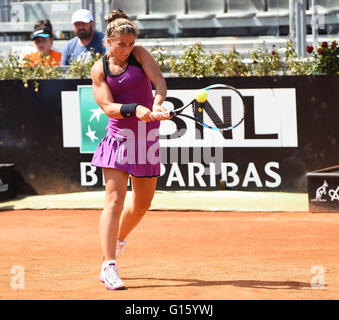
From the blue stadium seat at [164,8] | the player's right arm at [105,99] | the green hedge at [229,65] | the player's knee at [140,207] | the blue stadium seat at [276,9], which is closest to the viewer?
the player's right arm at [105,99]

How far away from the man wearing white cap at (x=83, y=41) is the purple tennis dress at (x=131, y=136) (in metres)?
5.46

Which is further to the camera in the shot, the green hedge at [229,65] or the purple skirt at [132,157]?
the green hedge at [229,65]

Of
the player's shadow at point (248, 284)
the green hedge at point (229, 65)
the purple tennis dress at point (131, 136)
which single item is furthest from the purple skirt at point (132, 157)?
the green hedge at point (229, 65)

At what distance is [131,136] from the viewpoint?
17.6 ft

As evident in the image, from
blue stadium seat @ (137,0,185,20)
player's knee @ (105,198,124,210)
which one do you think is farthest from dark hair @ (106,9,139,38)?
blue stadium seat @ (137,0,185,20)

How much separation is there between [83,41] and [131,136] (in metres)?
6.05

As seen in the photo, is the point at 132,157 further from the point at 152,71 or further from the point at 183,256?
the point at 183,256

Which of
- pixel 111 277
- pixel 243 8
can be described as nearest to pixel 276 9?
pixel 243 8

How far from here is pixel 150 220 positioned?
8.86 metres

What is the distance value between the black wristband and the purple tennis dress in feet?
0.58

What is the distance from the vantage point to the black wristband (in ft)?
16.9

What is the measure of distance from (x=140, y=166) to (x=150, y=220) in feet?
11.8

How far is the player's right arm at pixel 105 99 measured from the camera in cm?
508

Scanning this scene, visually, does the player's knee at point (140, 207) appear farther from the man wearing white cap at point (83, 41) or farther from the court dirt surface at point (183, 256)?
the man wearing white cap at point (83, 41)
